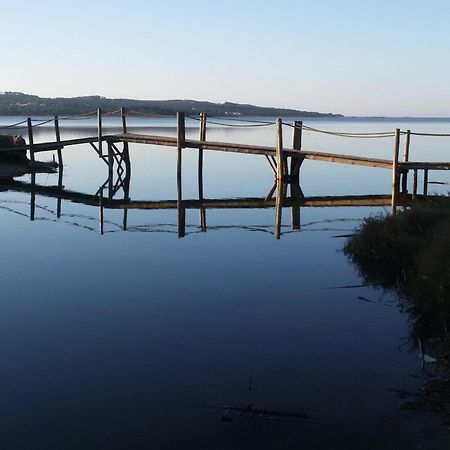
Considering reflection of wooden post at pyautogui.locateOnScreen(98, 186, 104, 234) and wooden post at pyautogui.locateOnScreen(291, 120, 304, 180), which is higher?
wooden post at pyautogui.locateOnScreen(291, 120, 304, 180)

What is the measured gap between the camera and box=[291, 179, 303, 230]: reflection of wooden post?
722 inches

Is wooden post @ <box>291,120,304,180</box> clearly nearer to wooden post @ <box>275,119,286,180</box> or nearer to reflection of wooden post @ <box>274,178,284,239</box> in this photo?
wooden post @ <box>275,119,286,180</box>

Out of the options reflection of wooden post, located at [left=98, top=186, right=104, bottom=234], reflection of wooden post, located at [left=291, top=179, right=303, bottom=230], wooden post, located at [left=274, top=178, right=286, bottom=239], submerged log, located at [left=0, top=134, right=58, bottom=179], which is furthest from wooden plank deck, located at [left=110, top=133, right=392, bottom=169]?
submerged log, located at [left=0, top=134, right=58, bottom=179]

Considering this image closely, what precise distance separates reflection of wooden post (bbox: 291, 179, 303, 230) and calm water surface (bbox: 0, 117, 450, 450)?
1155 mm

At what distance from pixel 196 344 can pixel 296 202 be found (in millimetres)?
14038

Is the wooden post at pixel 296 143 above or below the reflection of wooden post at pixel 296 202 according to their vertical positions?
above

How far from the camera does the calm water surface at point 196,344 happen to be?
6289 mm

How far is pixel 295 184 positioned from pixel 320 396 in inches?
780

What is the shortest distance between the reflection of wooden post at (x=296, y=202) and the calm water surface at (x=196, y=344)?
3.79ft

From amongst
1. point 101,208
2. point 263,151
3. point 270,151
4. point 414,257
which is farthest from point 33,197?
point 414,257

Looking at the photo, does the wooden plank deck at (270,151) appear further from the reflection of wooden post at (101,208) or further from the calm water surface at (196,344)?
the calm water surface at (196,344)

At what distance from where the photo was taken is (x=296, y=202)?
875 inches

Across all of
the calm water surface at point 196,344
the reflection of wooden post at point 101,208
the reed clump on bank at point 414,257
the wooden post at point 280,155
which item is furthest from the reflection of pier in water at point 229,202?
the reed clump on bank at point 414,257

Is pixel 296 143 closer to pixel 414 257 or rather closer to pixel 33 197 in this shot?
pixel 33 197
